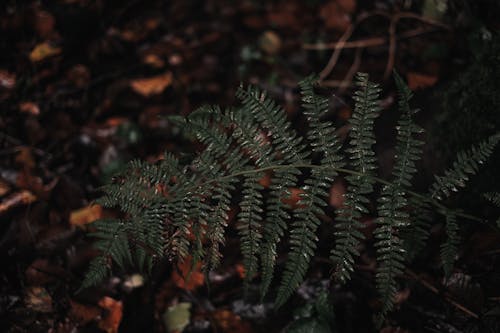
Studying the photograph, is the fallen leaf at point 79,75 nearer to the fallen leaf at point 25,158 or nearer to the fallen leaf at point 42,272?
the fallen leaf at point 25,158

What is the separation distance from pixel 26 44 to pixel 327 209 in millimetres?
3064

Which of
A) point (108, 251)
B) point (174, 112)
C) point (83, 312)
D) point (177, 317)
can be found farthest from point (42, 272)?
point (174, 112)

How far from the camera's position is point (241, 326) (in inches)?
73.9

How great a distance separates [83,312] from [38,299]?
0.79ft

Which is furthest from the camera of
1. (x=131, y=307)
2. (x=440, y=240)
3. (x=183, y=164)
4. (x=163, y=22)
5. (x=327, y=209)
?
(x=163, y=22)

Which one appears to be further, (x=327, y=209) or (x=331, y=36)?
(x=331, y=36)

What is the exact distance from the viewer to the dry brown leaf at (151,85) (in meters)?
3.25

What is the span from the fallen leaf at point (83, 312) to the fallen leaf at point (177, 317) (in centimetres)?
34

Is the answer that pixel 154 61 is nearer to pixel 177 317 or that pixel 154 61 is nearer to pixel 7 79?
pixel 7 79

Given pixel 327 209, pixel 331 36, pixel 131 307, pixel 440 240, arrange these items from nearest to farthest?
1. pixel 440 240
2. pixel 131 307
3. pixel 327 209
4. pixel 331 36

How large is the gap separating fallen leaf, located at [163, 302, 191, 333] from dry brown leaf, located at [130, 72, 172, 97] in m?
1.90

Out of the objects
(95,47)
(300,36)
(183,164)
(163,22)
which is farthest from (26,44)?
(183,164)

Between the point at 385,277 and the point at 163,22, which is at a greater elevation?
the point at 163,22

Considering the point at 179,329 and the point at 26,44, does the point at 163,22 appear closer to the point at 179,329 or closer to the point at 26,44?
the point at 26,44
